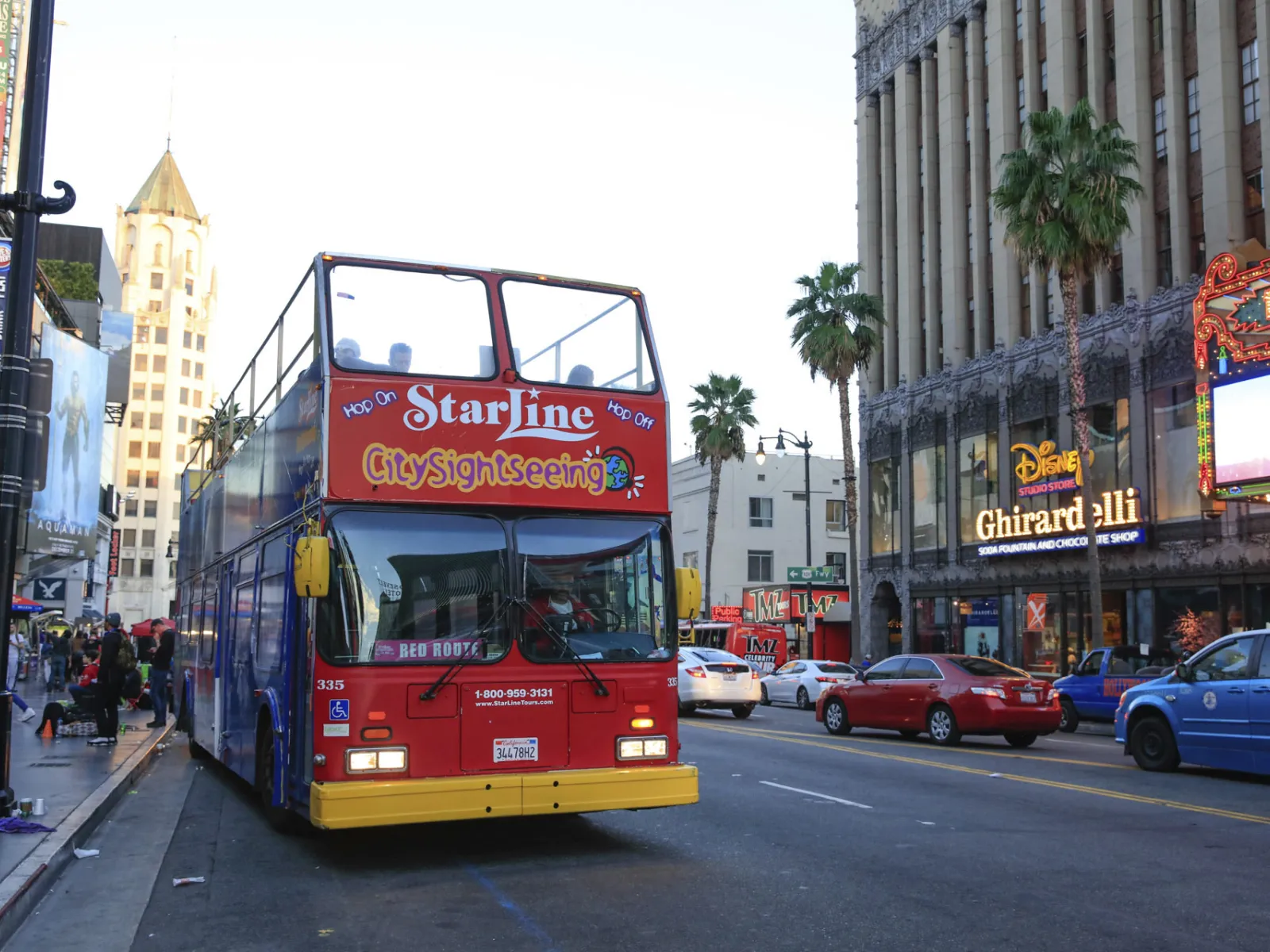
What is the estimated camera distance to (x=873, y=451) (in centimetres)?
4791

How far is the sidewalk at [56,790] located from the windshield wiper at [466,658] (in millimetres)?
2794

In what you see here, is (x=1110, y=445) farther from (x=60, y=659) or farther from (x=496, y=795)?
(x=496, y=795)

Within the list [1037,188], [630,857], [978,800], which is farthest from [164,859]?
[1037,188]

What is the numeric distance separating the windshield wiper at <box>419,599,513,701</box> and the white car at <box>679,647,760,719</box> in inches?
735

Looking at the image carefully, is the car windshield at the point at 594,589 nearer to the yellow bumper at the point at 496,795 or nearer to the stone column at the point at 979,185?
the yellow bumper at the point at 496,795

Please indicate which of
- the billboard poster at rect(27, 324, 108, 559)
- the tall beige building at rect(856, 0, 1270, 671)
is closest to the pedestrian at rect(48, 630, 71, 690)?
the billboard poster at rect(27, 324, 108, 559)

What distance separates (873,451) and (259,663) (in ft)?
126

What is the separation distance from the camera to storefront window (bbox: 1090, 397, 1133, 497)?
34875 millimetres

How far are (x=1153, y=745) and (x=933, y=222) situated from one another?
31.0 metres

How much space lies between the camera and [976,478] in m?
41.7

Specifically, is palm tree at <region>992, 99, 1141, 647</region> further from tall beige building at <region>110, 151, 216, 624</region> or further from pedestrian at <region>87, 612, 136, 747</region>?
tall beige building at <region>110, 151, 216, 624</region>

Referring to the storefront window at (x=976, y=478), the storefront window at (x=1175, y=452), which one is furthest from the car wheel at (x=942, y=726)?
the storefront window at (x=976, y=478)

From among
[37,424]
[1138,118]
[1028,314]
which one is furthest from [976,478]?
[37,424]

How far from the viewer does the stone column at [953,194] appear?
42.9 metres
